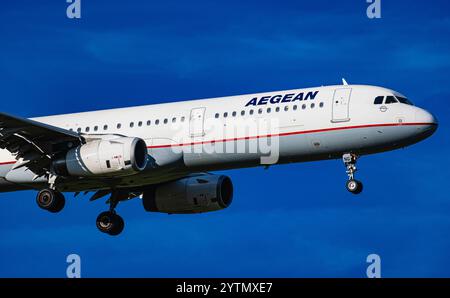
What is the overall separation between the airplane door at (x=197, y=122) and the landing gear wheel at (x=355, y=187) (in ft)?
21.6

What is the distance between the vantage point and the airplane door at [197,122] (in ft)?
163

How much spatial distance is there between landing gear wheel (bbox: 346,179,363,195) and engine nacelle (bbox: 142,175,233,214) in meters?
8.91

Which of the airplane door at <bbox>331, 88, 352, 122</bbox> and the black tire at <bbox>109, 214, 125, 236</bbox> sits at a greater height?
the airplane door at <bbox>331, 88, 352, 122</bbox>

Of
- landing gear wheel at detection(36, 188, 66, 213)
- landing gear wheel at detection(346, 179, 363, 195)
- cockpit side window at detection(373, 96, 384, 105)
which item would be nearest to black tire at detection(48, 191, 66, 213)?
landing gear wheel at detection(36, 188, 66, 213)

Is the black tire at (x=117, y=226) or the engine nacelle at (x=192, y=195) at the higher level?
the engine nacelle at (x=192, y=195)

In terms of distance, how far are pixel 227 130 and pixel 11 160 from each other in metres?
10.7

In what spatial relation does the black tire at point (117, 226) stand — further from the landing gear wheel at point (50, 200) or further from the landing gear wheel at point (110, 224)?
the landing gear wheel at point (50, 200)

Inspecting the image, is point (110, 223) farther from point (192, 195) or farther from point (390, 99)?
point (390, 99)

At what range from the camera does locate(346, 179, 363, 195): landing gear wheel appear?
48.3 metres

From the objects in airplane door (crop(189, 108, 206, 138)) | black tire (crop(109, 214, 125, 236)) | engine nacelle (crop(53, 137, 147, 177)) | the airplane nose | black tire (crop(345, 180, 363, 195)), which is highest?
airplane door (crop(189, 108, 206, 138))

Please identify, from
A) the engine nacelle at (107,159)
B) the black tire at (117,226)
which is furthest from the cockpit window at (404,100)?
the black tire at (117,226)

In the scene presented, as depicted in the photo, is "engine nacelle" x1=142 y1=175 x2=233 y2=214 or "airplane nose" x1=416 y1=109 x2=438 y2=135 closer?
"airplane nose" x1=416 y1=109 x2=438 y2=135

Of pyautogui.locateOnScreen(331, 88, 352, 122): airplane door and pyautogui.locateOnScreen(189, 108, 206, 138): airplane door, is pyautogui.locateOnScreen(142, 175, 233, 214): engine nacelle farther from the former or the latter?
pyautogui.locateOnScreen(331, 88, 352, 122): airplane door

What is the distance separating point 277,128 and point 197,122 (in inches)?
141
